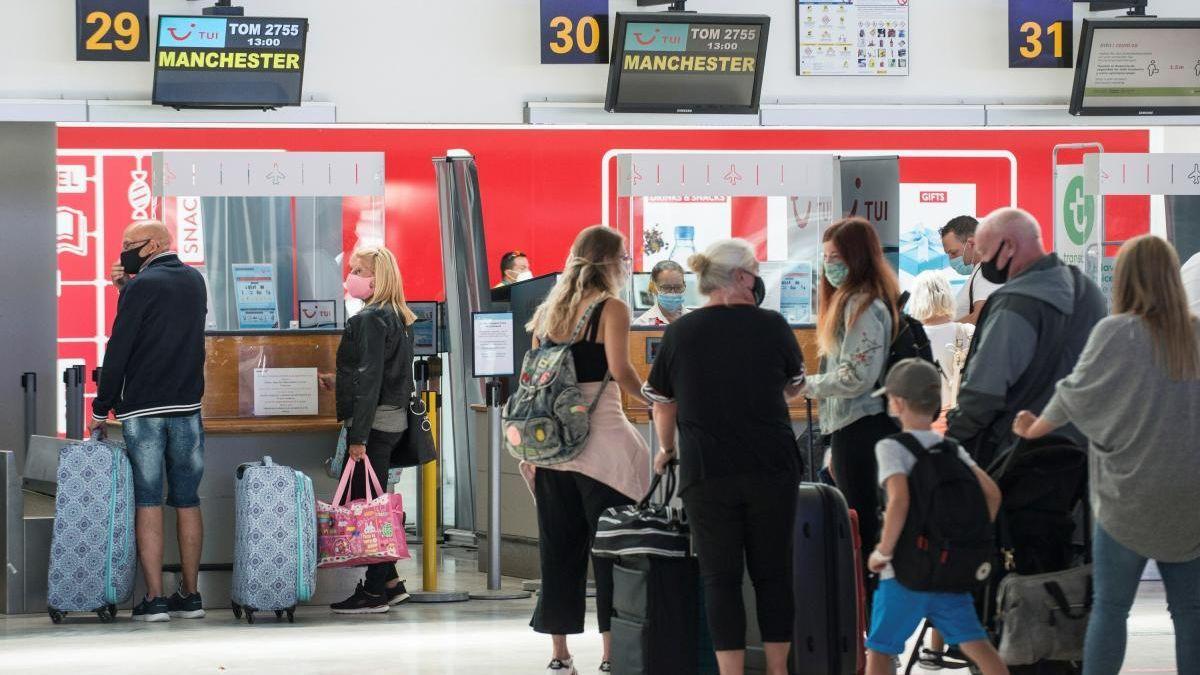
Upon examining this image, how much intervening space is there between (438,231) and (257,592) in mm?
4661

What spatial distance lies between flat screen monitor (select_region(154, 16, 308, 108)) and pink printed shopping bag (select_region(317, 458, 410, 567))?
9.31 feet

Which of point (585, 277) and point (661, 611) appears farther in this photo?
point (585, 277)

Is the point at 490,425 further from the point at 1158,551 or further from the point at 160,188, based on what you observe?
the point at 1158,551

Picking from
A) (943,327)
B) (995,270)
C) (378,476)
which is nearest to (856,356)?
(995,270)

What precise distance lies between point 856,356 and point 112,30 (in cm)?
542

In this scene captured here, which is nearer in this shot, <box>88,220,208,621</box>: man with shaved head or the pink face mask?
<box>88,220,208,621</box>: man with shaved head

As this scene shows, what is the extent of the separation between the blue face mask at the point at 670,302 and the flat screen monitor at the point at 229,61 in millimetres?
2740

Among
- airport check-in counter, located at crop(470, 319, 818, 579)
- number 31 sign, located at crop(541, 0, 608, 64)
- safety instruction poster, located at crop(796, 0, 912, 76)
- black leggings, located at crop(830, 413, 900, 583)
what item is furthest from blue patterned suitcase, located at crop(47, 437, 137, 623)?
safety instruction poster, located at crop(796, 0, 912, 76)

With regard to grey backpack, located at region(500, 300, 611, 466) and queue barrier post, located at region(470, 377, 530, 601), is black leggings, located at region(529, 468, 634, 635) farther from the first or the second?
queue barrier post, located at region(470, 377, 530, 601)

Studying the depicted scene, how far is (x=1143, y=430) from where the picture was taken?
4.21 metres

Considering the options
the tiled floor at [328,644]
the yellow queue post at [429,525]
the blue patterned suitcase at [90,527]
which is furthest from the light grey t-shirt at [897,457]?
the blue patterned suitcase at [90,527]

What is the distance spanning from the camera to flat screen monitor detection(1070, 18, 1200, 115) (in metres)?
9.76

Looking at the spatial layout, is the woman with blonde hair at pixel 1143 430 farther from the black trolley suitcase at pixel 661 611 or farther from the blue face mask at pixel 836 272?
the black trolley suitcase at pixel 661 611

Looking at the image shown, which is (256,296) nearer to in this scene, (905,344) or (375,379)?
(375,379)
